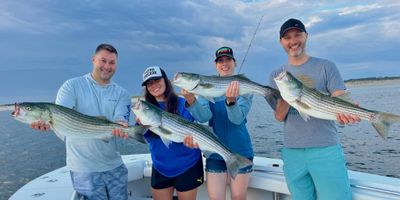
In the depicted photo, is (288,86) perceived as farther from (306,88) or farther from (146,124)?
(146,124)

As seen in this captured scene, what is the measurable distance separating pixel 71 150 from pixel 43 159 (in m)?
14.2

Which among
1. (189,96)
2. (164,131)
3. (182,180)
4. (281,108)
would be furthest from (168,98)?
(281,108)

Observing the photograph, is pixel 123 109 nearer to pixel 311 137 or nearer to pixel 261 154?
pixel 311 137

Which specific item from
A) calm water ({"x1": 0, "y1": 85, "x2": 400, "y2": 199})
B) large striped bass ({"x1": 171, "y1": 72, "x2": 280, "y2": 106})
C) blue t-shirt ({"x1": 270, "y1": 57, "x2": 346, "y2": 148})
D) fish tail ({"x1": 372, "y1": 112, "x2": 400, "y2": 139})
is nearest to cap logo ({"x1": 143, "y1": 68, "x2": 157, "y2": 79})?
large striped bass ({"x1": 171, "y1": 72, "x2": 280, "y2": 106})

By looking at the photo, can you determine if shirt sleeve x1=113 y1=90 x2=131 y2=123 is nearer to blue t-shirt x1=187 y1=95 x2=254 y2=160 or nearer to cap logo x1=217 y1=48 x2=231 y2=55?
blue t-shirt x1=187 y1=95 x2=254 y2=160

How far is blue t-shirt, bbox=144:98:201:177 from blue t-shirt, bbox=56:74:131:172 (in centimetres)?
45

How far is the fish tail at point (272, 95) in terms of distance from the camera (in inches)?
157

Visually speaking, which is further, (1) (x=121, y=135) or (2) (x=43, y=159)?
(2) (x=43, y=159)

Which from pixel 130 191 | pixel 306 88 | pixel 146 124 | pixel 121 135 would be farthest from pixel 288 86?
pixel 130 191

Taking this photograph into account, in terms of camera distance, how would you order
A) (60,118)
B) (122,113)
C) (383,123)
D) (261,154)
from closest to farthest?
(383,123)
(60,118)
(122,113)
(261,154)

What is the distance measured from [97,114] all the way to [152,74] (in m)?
0.83

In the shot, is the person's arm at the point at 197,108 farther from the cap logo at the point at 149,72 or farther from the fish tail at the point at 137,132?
the fish tail at the point at 137,132

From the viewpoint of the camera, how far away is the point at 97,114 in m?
4.08

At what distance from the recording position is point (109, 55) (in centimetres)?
410
